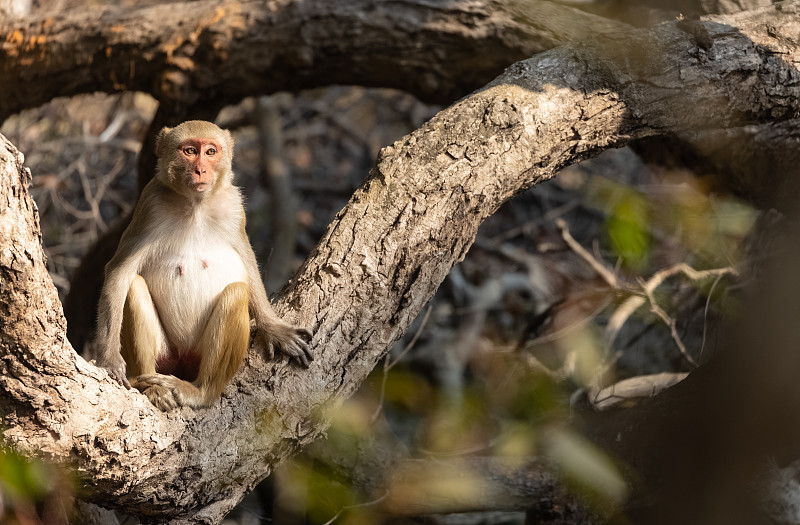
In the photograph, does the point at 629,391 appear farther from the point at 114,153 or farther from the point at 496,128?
the point at 114,153

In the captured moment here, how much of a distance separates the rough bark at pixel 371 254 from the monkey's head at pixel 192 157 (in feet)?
2.20

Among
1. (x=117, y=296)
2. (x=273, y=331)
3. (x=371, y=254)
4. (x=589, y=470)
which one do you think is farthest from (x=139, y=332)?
(x=589, y=470)

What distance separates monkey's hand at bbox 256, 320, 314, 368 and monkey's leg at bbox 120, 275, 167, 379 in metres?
0.55

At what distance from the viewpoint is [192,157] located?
11.9ft

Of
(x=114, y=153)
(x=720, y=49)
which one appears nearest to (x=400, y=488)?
(x=720, y=49)

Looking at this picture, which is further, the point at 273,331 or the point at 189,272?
the point at 189,272

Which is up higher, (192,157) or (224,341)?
(192,157)

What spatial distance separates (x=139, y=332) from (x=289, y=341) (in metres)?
0.74

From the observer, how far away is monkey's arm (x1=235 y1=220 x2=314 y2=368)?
10.5 feet

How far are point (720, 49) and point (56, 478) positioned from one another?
365 centimetres

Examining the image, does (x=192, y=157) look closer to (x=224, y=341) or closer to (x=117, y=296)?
(x=117, y=296)

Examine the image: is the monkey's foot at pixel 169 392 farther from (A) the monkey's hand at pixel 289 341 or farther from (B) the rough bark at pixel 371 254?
(A) the monkey's hand at pixel 289 341

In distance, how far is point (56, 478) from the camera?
2.56 m

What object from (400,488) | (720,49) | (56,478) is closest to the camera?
(56,478)
